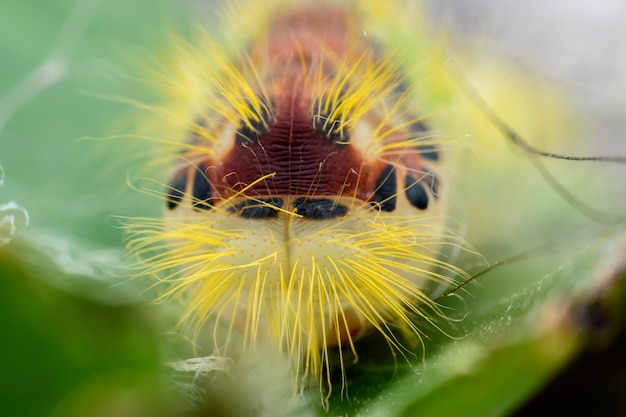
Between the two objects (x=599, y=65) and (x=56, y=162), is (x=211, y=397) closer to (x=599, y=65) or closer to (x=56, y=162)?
(x=56, y=162)

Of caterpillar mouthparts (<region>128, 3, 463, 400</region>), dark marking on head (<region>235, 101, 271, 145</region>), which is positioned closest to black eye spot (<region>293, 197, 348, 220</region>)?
caterpillar mouthparts (<region>128, 3, 463, 400</region>)

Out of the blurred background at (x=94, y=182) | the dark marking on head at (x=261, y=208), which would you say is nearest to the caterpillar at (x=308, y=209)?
the dark marking on head at (x=261, y=208)

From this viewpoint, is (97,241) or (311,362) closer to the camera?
(311,362)

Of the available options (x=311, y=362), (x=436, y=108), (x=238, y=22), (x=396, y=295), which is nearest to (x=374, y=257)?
(x=396, y=295)

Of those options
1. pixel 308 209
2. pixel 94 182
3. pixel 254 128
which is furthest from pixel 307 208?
pixel 94 182

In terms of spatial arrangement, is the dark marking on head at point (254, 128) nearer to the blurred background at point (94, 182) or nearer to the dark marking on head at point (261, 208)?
the dark marking on head at point (261, 208)

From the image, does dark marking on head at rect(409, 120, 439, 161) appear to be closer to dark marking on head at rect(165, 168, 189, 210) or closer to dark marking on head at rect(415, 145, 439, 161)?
dark marking on head at rect(415, 145, 439, 161)
